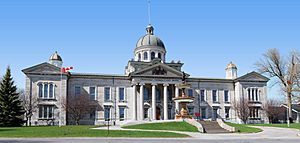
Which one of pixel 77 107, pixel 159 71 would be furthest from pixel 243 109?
pixel 77 107

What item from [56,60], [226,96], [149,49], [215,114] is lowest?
[215,114]

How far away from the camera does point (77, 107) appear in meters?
53.8

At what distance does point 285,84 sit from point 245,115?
33.7ft

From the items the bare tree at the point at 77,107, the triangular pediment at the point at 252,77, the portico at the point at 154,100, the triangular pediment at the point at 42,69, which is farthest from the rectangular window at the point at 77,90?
the triangular pediment at the point at 252,77

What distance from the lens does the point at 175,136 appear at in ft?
95.6

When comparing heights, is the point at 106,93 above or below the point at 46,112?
above

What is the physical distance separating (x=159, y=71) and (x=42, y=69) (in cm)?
2104

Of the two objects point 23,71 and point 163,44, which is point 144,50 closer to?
point 163,44

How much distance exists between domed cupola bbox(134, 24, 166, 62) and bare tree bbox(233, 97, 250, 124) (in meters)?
18.0

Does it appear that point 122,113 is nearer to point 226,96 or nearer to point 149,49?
point 149,49

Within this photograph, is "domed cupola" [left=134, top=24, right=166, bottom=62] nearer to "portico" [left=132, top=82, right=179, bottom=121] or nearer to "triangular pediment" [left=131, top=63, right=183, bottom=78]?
"triangular pediment" [left=131, top=63, right=183, bottom=78]

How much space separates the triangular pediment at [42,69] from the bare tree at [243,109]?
1376 inches

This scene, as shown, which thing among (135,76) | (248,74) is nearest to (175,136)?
(135,76)

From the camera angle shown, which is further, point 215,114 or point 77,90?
point 215,114
